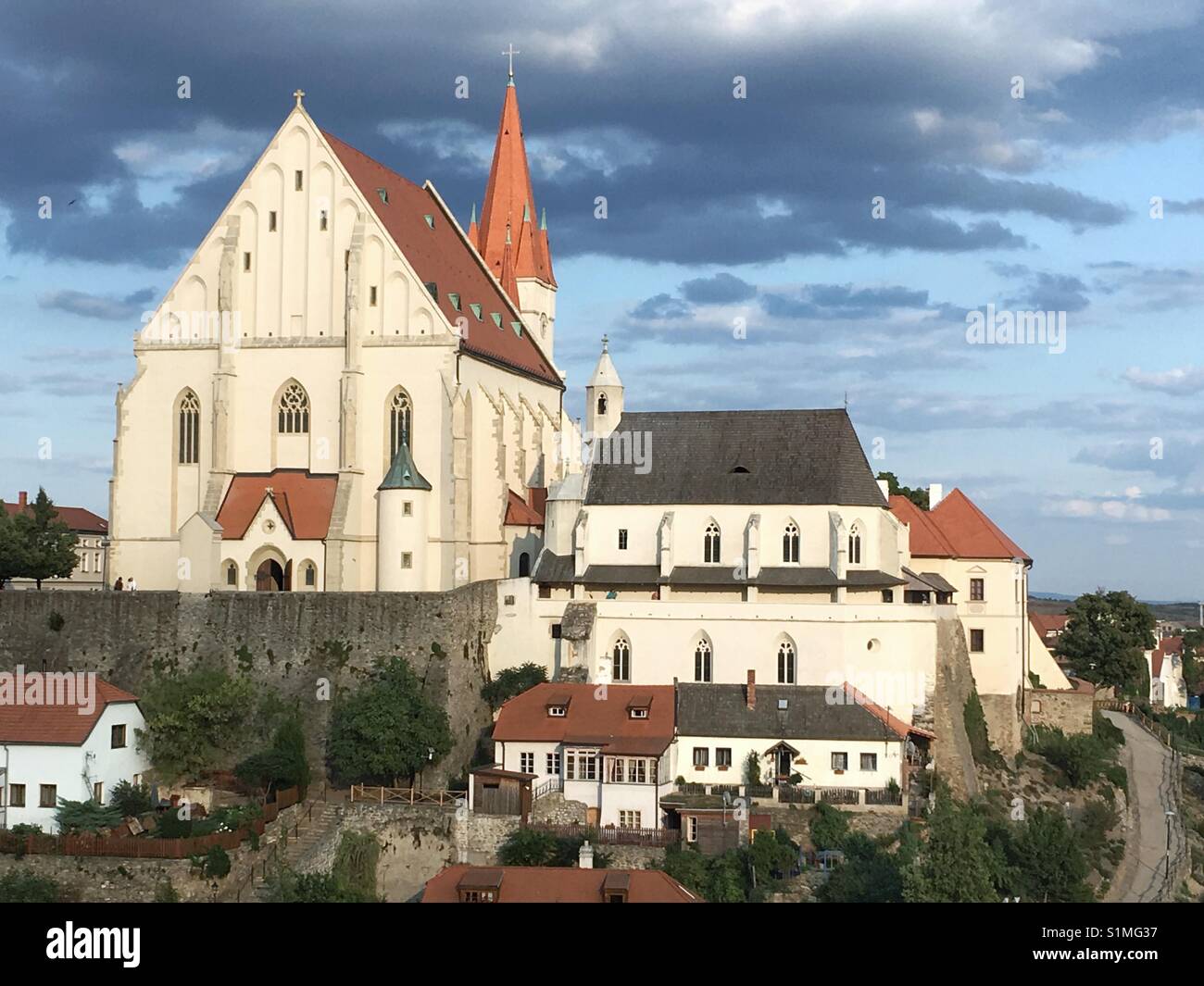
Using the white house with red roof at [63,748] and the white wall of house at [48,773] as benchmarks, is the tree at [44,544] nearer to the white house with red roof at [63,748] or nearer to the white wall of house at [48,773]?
the white house with red roof at [63,748]

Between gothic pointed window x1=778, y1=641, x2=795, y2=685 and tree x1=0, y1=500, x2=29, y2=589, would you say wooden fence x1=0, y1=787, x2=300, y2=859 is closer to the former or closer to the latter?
gothic pointed window x1=778, y1=641, x2=795, y2=685

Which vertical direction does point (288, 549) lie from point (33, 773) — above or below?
above

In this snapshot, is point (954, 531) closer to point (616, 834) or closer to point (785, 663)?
point (785, 663)

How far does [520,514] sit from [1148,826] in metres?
30.3

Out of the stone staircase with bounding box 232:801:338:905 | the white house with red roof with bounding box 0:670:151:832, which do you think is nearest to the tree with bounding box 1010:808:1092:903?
the stone staircase with bounding box 232:801:338:905

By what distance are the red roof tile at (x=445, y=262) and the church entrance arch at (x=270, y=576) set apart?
40.0 feet

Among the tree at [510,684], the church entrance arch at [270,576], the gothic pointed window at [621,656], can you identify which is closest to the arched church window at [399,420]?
the church entrance arch at [270,576]

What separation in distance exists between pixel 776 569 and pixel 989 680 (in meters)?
11.8

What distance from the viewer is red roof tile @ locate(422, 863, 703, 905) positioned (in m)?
38.7

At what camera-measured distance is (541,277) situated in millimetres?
87438

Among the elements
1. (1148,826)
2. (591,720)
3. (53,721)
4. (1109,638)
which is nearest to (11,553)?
(53,721)

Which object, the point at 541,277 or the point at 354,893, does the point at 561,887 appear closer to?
the point at 354,893

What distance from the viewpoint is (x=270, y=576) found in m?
60.1
